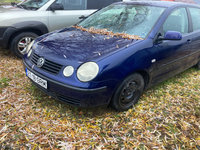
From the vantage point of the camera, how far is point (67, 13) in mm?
4875

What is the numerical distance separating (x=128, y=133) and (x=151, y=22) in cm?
176

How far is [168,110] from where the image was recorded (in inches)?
Answer: 115

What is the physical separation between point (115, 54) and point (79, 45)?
0.58 m

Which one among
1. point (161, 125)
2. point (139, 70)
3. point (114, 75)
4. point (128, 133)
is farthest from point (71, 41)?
point (161, 125)

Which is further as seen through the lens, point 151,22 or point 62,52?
Result: point 151,22

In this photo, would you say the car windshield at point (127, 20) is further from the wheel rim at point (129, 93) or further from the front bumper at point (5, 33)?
the front bumper at point (5, 33)

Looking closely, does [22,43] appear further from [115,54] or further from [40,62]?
[115,54]

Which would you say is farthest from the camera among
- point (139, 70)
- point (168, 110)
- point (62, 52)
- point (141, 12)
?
point (141, 12)

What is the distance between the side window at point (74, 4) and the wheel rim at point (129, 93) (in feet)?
10.7

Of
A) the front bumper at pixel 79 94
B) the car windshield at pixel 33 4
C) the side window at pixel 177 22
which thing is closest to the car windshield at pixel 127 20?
the side window at pixel 177 22

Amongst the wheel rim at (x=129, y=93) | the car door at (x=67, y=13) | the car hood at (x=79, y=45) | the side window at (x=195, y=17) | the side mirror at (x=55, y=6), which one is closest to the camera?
the car hood at (x=79, y=45)

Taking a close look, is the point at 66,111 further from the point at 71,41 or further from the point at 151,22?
the point at 151,22

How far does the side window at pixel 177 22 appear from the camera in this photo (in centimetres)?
308

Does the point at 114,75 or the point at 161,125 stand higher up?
the point at 114,75
